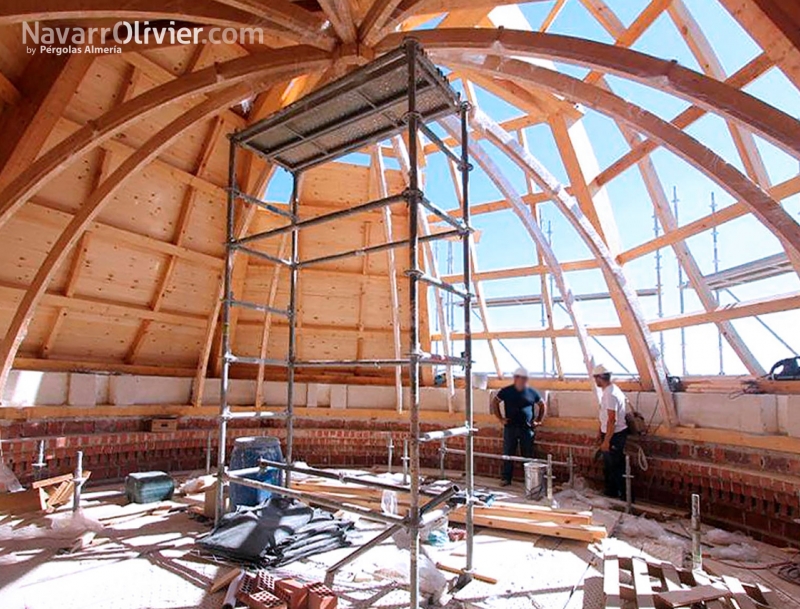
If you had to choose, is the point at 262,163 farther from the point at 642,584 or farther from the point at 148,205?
the point at 642,584

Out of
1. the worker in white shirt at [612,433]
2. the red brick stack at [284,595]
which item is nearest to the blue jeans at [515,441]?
the worker in white shirt at [612,433]

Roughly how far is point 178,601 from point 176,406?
22.9ft

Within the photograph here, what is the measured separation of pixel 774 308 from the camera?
22.0ft

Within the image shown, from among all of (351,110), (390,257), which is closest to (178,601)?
(351,110)

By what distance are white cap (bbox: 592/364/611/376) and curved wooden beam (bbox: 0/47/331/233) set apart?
240 inches

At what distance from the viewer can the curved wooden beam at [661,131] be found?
17.4 ft

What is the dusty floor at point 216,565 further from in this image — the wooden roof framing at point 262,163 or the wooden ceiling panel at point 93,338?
the wooden ceiling panel at point 93,338

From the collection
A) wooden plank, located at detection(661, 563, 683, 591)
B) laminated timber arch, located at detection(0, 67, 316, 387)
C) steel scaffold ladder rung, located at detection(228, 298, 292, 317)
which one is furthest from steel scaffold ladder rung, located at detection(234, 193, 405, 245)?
wooden plank, located at detection(661, 563, 683, 591)

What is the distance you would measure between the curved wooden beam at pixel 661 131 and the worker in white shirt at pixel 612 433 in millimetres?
3571

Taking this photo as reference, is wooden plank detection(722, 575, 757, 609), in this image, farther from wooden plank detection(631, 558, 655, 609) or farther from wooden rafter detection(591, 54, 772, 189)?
wooden rafter detection(591, 54, 772, 189)

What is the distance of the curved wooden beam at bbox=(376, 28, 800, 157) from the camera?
4551 mm

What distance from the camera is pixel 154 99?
6.27 metres

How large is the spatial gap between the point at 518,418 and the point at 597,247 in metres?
3.30

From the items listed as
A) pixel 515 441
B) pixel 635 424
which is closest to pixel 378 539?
pixel 515 441
